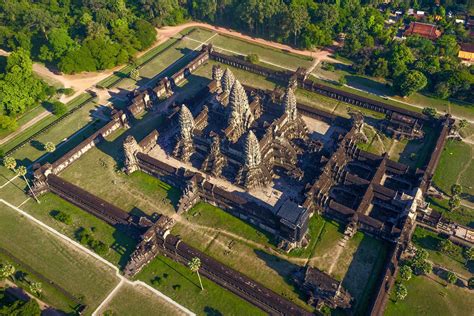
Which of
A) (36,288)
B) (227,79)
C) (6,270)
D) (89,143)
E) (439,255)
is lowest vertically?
(36,288)

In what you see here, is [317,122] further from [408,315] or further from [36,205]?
[36,205]

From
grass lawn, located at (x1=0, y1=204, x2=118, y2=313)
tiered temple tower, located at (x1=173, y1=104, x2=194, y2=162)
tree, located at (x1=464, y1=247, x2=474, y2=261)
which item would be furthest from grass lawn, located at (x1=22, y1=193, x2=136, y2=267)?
tree, located at (x1=464, y1=247, x2=474, y2=261)

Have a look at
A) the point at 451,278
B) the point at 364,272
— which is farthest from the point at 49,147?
the point at 451,278

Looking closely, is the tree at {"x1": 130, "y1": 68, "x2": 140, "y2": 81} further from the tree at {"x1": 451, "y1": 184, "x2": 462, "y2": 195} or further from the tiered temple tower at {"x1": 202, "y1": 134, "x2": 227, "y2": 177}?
the tree at {"x1": 451, "y1": 184, "x2": 462, "y2": 195}

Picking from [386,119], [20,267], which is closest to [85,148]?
[20,267]

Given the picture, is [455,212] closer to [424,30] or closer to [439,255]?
[439,255]
